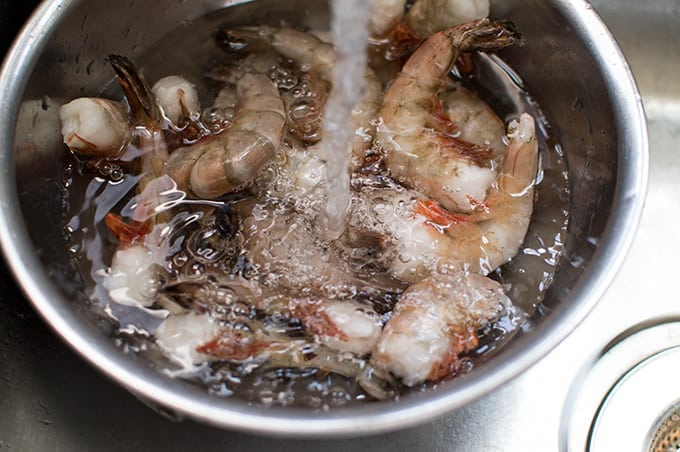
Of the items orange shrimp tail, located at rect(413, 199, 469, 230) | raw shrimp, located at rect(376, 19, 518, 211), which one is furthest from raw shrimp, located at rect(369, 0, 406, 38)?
orange shrimp tail, located at rect(413, 199, 469, 230)

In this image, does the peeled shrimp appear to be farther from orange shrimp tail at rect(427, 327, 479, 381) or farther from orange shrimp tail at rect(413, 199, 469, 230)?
orange shrimp tail at rect(427, 327, 479, 381)

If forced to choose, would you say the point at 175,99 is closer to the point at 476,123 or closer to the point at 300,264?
the point at 300,264

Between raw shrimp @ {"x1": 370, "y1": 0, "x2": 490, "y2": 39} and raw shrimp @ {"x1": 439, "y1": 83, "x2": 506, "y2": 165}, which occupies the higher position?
raw shrimp @ {"x1": 370, "y1": 0, "x2": 490, "y2": 39}

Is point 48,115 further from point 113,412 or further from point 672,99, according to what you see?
point 672,99

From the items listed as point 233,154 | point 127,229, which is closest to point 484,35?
point 233,154

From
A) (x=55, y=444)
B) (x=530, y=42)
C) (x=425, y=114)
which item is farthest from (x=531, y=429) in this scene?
(x=55, y=444)
